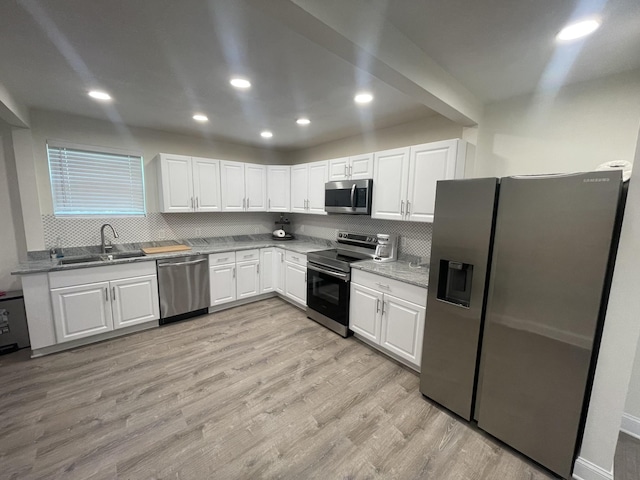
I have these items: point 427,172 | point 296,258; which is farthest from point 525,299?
point 296,258

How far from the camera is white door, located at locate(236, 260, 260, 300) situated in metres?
3.88

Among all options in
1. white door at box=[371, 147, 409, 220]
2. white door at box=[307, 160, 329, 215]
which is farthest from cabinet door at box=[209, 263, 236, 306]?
white door at box=[371, 147, 409, 220]

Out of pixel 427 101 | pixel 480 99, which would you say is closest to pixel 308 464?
pixel 427 101

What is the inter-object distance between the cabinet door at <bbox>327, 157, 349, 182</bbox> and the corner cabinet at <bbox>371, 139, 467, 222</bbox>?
1.50ft

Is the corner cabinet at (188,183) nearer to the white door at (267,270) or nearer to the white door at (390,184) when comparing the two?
the white door at (267,270)

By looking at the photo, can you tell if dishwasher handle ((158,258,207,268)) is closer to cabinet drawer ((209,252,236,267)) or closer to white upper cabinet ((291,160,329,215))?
cabinet drawer ((209,252,236,267))

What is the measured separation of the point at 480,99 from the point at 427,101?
775mm

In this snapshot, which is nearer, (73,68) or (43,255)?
(73,68)

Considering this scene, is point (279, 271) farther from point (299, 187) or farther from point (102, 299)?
point (102, 299)

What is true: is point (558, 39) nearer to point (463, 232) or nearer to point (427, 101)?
point (427, 101)

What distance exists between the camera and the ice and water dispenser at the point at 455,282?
6.19 feet

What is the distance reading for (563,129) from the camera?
203cm

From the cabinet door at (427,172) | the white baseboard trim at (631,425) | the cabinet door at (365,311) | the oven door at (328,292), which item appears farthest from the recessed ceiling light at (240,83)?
the white baseboard trim at (631,425)

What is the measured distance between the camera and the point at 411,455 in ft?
5.49
